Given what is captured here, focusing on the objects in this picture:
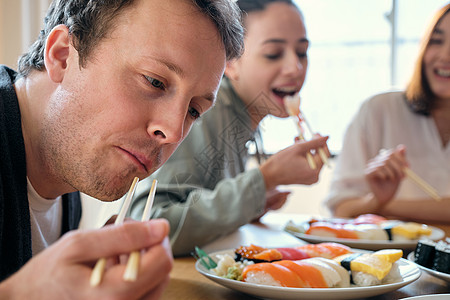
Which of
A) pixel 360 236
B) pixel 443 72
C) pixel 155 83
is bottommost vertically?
pixel 360 236

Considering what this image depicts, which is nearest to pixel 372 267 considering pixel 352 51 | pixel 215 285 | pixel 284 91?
pixel 215 285

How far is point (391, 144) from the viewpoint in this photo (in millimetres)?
2398

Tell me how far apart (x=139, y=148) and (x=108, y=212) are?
13.1 inches

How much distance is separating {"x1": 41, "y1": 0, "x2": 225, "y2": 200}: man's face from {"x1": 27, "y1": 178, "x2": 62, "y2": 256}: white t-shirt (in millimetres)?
119

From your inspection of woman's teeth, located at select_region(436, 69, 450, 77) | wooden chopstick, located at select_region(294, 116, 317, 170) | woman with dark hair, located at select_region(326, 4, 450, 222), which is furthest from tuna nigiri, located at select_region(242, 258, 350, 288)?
woman's teeth, located at select_region(436, 69, 450, 77)

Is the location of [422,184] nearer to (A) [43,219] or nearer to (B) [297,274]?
(B) [297,274]

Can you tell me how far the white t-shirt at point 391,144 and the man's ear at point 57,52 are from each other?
1.50m

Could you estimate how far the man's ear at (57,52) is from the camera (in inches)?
32.3

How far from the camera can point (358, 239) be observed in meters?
1.17

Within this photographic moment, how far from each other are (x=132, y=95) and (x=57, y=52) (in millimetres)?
188

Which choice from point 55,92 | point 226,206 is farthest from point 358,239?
point 55,92

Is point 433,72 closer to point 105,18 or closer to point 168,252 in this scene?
point 105,18

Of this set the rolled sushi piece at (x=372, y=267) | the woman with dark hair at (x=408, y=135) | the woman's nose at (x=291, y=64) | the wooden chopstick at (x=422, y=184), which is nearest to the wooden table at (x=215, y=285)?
the rolled sushi piece at (x=372, y=267)

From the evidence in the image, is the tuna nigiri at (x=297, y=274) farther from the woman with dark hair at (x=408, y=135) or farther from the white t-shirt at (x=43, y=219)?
the woman with dark hair at (x=408, y=135)
